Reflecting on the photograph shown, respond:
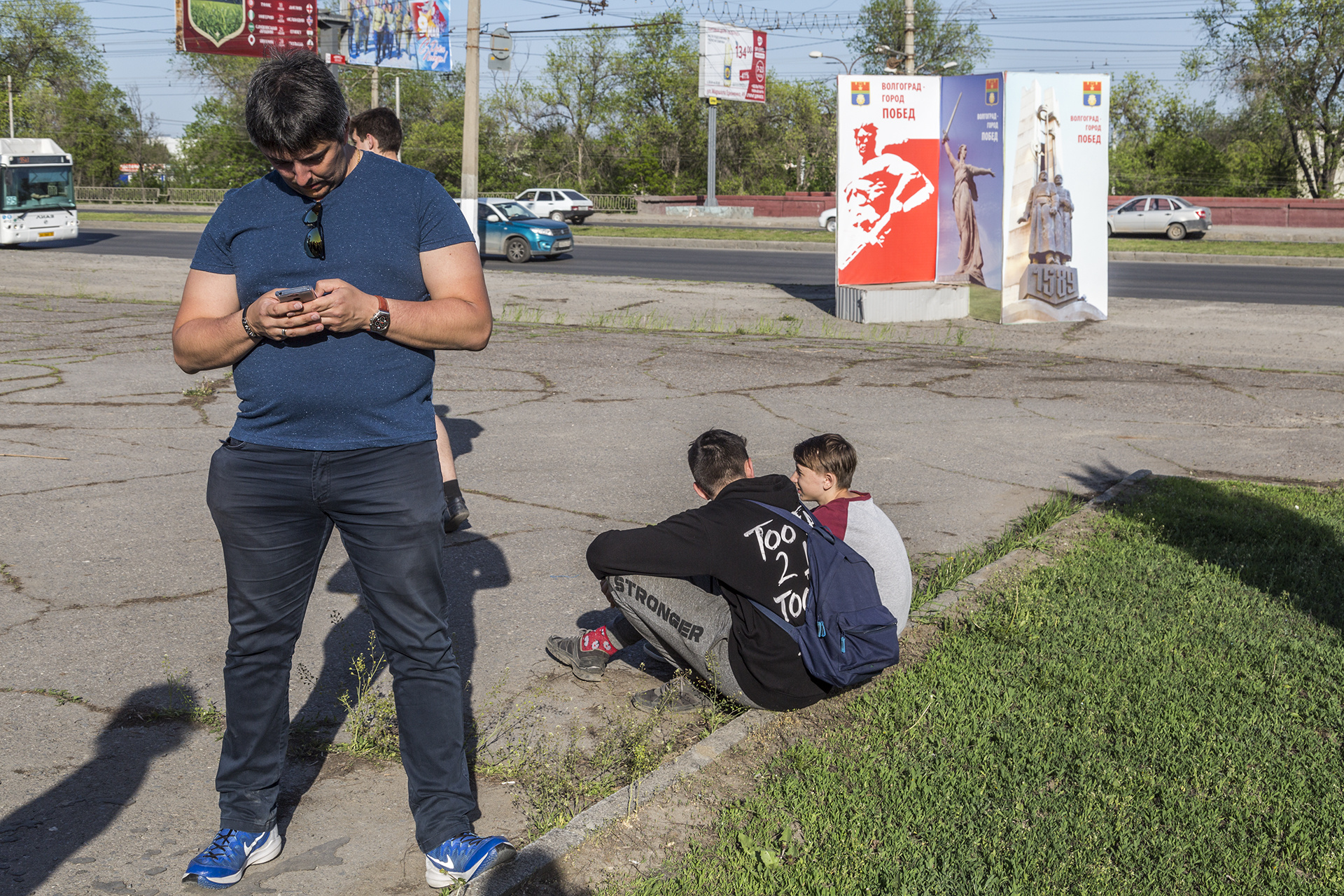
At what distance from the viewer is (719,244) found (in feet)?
112

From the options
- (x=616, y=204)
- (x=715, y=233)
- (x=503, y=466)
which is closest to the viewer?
(x=503, y=466)

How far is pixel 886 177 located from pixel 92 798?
13.9 meters

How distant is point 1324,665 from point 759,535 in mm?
2265

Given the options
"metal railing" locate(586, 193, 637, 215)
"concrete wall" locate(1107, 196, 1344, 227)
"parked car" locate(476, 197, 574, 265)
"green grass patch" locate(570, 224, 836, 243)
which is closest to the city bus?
"parked car" locate(476, 197, 574, 265)

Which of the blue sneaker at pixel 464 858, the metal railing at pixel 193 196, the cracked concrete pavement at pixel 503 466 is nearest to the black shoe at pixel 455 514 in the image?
the cracked concrete pavement at pixel 503 466

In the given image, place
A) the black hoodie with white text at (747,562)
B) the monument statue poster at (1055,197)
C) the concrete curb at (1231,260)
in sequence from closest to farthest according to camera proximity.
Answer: the black hoodie with white text at (747,562) → the monument statue poster at (1055,197) → the concrete curb at (1231,260)

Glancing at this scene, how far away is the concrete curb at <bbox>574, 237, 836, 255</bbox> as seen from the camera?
109ft

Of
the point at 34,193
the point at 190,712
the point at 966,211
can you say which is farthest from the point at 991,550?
the point at 34,193

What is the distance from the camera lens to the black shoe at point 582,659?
4.13m

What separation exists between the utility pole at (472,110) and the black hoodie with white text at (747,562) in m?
21.2

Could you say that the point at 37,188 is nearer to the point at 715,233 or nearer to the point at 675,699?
the point at 715,233

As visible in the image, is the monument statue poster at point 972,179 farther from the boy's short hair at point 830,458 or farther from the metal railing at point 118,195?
the metal railing at point 118,195

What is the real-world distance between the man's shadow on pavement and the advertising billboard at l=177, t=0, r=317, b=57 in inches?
1320

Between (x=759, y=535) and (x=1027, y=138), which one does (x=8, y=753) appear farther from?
(x=1027, y=138)
